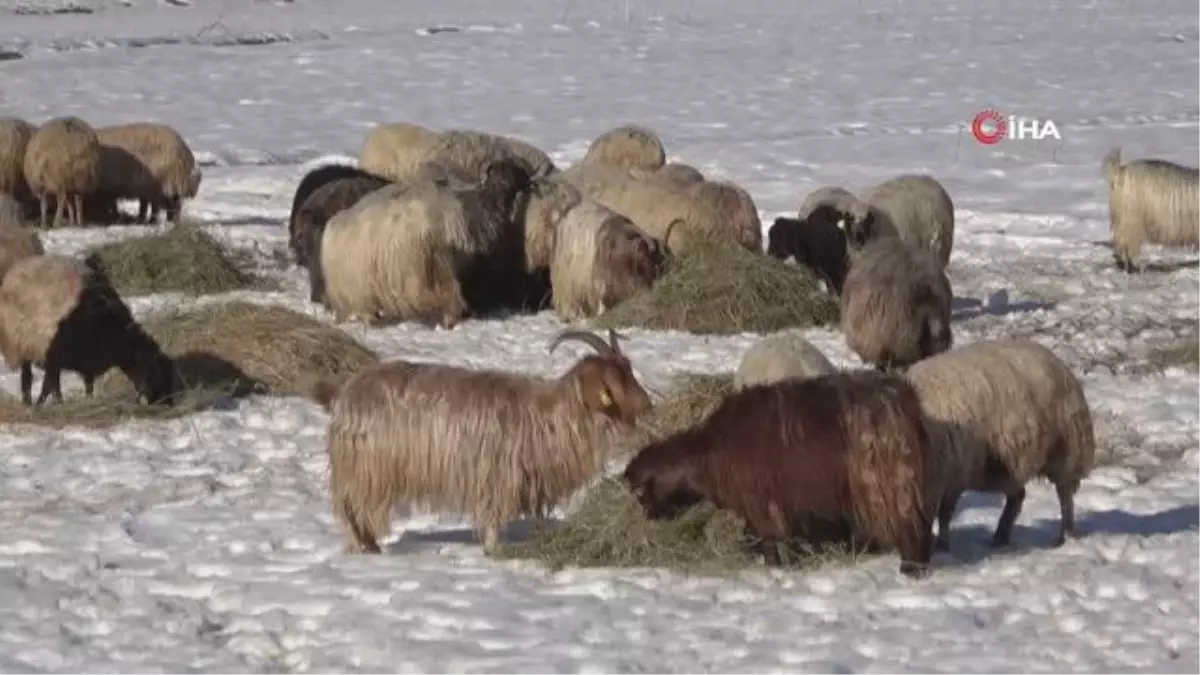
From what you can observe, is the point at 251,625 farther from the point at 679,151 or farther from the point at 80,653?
the point at 679,151

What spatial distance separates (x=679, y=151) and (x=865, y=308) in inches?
607

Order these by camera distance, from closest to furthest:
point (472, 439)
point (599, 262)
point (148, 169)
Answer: point (472, 439) < point (599, 262) < point (148, 169)

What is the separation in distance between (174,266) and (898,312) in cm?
656

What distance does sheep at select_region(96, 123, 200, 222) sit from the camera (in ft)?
65.5

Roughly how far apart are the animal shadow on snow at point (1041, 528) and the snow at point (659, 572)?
1.1 inches

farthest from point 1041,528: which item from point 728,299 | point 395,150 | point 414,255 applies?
point 395,150

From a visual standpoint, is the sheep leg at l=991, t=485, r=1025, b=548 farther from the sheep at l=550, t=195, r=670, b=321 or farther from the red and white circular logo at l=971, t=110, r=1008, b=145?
the red and white circular logo at l=971, t=110, r=1008, b=145

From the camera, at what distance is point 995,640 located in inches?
266

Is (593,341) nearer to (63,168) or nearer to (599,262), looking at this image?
(599,262)

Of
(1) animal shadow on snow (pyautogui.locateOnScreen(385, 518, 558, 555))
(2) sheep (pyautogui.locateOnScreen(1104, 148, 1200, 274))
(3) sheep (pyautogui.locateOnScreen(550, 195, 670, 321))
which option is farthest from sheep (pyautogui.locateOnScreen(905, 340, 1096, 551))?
(2) sheep (pyautogui.locateOnScreen(1104, 148, 1200, 274))

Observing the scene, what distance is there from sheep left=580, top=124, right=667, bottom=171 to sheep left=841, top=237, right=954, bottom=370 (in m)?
6.99

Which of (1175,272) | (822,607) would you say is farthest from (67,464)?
(1175,272)

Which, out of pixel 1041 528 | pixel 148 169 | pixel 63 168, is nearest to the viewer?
pixel 1041 528

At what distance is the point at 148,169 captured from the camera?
20141 millimetres
